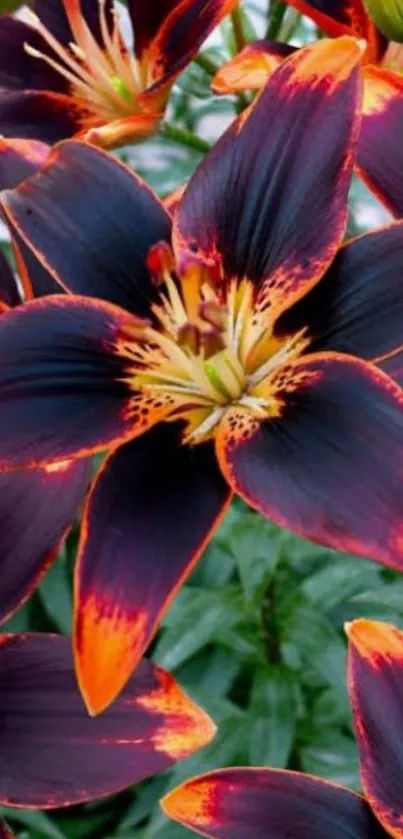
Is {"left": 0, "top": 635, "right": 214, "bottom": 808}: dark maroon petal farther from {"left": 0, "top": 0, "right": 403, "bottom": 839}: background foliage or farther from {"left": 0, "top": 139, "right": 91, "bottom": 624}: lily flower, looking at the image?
{"left": 0, "top": 0, "right": 403, "bottom": 839}: background foliage

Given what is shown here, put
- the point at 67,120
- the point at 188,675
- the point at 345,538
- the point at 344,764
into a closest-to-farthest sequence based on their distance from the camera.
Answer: the point at 345,538
the point at 67,120
the point at 344,764
the point at 188,675

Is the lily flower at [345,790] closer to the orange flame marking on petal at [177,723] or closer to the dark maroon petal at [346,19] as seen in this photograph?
the orange flame marking on petal at [177,723]

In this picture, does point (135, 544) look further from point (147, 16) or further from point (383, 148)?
point (147, 16)

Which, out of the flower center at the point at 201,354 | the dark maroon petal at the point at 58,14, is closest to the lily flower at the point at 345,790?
the flower center at the point at 201,354

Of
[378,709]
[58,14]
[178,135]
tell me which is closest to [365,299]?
[378,709]

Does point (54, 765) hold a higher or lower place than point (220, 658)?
higher

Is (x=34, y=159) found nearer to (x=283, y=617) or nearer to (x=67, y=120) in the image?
(x=67, y=120)

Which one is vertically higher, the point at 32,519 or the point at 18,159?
the point at 18,159

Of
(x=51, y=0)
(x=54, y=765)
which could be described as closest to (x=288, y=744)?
(x=54, y=765)
